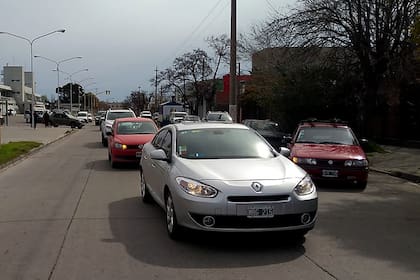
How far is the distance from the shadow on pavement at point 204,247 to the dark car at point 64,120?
158 feet

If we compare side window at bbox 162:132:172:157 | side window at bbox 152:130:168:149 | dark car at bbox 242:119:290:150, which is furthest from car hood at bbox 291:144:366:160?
dark car at bbox 242:119:290:150

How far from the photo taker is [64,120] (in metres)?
56.3

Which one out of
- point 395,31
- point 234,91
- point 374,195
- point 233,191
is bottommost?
point 374,195

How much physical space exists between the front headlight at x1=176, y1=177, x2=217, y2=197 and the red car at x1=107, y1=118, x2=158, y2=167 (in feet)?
29.4

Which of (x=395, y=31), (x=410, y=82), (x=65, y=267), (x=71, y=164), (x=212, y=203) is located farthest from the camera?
(x=410, y=82)

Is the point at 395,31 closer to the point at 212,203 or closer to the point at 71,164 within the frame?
the point at 71,164

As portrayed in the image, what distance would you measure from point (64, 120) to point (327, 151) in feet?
154

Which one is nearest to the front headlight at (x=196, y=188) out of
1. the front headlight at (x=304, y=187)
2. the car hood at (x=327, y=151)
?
the front headlight at (x=304, y=187)

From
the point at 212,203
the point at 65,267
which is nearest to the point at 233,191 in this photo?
the point at 212,203

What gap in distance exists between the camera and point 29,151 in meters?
22.0

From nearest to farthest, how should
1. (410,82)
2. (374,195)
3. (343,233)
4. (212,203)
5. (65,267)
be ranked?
(65,267)
(212,203)
(343,233)
(374,195)
(410,82)

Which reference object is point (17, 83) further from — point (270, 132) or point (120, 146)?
point (120, 146)

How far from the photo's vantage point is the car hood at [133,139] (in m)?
15.9

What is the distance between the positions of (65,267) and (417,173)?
469 inches
